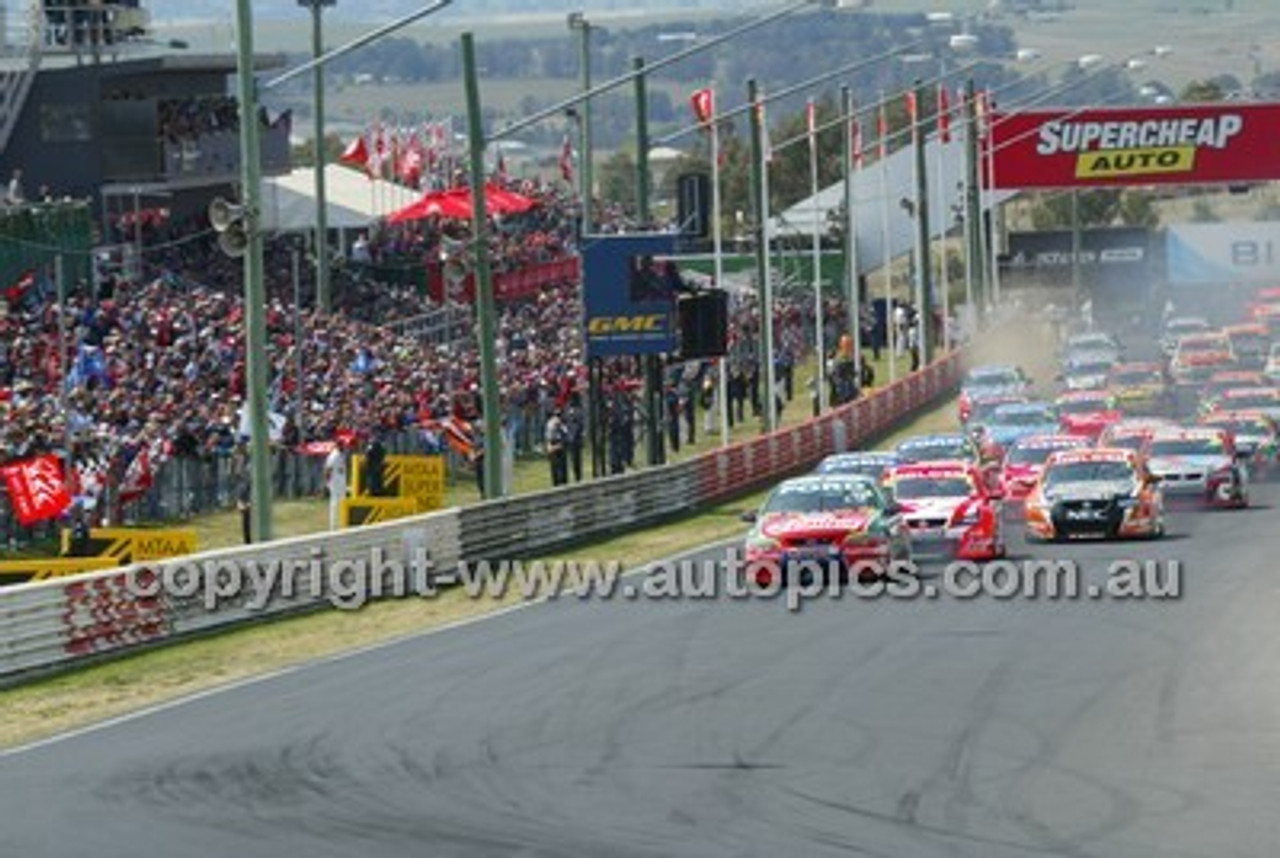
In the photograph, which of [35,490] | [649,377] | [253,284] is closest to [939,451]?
[649,377]

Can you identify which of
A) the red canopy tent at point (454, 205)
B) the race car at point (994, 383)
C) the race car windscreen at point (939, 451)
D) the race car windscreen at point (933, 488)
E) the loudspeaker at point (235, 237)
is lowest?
the race car windscreen at point (933, 488)

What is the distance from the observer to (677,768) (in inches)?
810

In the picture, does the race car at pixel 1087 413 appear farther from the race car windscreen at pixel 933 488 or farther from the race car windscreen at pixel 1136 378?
the race car windscreen at pixel 933 488

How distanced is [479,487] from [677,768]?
3132 cm

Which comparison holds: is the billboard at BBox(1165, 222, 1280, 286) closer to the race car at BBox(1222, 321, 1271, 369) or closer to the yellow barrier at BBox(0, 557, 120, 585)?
the race car at BBox(1222, 321, 1271, 369)

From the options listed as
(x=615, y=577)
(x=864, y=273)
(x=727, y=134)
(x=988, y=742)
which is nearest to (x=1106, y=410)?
(x=615, y=577)

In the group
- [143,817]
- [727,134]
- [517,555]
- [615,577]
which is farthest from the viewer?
[727,134]

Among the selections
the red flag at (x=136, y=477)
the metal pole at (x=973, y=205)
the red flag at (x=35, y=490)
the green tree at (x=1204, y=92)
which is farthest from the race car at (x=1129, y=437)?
the green tree at (x=1204, y=92)

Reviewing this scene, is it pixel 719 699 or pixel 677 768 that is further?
pixel 719 699

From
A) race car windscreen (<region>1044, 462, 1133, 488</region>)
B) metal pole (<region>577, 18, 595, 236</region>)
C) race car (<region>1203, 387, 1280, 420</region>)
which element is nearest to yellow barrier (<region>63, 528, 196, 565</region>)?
race car windscreen (<region>1044, 462, 1133, 488</region>)

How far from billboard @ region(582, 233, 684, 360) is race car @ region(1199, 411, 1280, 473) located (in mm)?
9479

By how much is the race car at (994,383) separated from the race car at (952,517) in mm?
26664

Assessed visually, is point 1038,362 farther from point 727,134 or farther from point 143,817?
point 727,134

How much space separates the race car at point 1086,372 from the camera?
6931 cm
